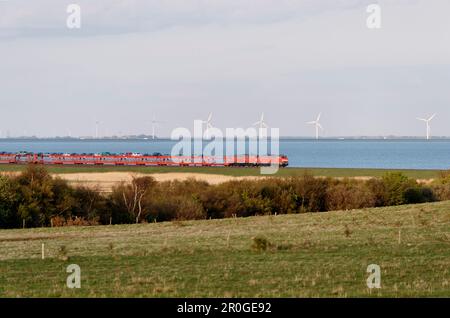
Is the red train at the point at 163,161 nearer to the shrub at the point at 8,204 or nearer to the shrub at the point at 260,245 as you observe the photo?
the shrub at the point at 8,204

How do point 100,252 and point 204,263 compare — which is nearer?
point 204,263

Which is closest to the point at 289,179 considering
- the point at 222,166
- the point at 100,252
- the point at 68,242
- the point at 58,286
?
the point at 68,242

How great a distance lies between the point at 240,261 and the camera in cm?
1845

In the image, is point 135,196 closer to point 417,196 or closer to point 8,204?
point 8,204

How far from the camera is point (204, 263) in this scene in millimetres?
18203

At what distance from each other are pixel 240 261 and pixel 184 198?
28172 millimetres

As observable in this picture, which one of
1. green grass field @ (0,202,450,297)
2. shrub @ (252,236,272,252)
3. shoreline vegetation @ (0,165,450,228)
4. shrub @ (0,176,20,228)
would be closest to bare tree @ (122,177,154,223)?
Answer: shoreline vegetation @ (0,165,450,228)

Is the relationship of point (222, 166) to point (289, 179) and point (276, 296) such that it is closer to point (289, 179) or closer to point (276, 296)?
point (289, 179)

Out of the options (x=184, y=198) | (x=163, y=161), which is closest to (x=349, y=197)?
(x=184, y=198)

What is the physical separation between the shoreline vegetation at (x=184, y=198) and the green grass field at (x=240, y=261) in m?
11.6
